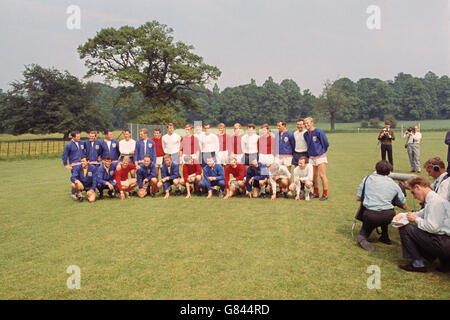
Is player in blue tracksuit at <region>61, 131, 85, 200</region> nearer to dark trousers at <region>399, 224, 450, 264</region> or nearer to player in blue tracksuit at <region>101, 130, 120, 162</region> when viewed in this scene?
player in blue tracksuit at <region>101, 130, 120, 162</region>

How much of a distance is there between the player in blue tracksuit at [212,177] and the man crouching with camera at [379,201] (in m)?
4.48

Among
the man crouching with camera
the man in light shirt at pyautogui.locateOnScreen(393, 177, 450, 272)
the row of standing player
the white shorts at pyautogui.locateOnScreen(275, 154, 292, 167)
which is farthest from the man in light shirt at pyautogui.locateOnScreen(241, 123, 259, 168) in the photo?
the man in light shirt at pyautogui.locateOnScreen(393, 177, 450, 272)

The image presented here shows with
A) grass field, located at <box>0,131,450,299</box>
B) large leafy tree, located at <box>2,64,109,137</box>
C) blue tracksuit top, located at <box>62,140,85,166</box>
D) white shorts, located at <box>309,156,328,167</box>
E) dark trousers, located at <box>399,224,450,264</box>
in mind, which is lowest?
grass field, located at <box>0,131,450,299</box>

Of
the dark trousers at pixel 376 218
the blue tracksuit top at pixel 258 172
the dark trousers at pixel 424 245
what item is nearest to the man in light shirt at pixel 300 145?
the blue tracksuit top at pixel 258 172

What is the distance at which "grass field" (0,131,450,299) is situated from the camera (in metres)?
3.54

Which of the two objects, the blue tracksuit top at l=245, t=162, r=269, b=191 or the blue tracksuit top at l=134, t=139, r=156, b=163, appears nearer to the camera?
the blue tracksuit top at l=245, t=162, r=269, b=191

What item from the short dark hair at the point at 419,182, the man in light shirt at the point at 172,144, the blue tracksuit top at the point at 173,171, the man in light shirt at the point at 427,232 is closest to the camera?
the man in light shirt at the point at 427,232

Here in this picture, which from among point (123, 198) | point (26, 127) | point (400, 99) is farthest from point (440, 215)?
point (400, 99)

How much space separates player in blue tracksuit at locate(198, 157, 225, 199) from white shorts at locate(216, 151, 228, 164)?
0.57 meters

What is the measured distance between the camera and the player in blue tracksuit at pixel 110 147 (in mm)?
9711

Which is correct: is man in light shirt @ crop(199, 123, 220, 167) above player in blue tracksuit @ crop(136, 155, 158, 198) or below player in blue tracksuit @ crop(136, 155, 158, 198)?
above

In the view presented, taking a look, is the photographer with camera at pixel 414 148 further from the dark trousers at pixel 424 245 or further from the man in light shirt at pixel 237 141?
the dark trousers at pixel 424 245

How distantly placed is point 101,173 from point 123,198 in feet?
3.24
